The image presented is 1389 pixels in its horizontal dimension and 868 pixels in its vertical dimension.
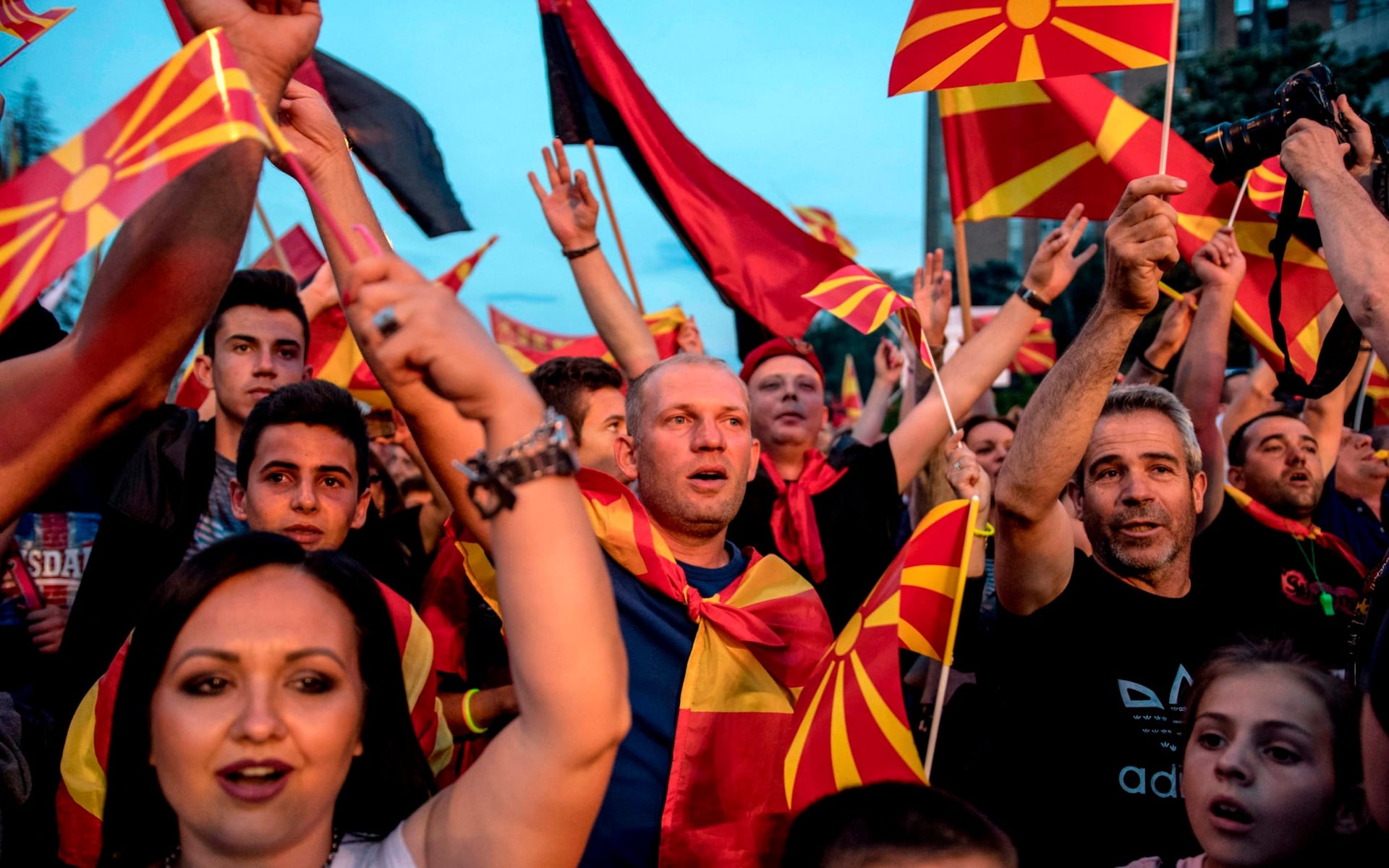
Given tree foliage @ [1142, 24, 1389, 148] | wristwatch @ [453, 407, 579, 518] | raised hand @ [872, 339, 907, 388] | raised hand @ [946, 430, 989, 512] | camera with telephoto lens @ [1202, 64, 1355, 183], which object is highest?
tree foliage @ [1142, 24, 1389, 148]

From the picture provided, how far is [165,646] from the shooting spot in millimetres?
1796

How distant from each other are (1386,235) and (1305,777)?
4.02 ft

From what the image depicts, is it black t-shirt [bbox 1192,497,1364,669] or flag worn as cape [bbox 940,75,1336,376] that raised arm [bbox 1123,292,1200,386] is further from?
black t-shirt [bbox 1192,497,1364,669]

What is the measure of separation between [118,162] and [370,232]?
516 mm

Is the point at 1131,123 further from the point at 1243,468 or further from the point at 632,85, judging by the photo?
the point at 632,85

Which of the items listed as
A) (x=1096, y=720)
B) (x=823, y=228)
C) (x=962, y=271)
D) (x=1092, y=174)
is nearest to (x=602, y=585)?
(x=1096, y=720)

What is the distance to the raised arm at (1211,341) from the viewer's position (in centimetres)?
400

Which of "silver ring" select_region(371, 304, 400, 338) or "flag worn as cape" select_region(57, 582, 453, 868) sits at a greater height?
"silver ring" select_region(371, 304, 400, 338)

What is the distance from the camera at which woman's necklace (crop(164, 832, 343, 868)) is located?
1783 millimetres

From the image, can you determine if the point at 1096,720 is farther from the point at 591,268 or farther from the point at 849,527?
the point at 591,268

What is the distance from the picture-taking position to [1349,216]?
8.52 ft

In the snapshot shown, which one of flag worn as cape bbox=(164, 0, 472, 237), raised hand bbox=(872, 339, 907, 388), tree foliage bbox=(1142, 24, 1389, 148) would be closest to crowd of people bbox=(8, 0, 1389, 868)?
flag worn as cape bbox=(164, 0, 472, 237)

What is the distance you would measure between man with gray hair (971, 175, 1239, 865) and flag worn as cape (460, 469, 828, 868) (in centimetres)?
53

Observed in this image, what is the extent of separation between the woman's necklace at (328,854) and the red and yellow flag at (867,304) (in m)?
2.34
